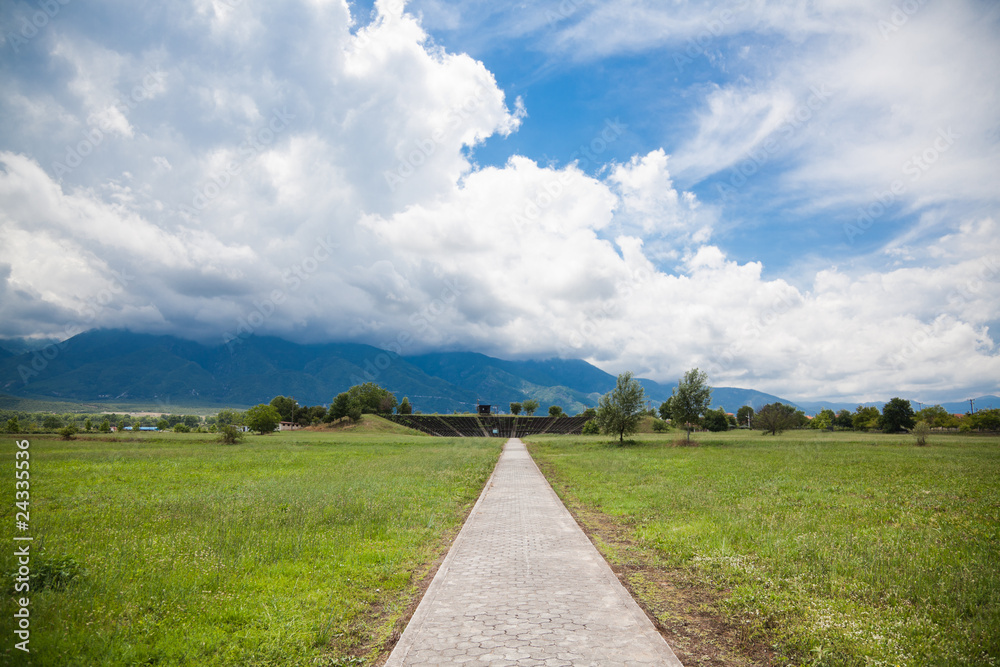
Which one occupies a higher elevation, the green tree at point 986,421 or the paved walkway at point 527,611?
the green tree at point 986,421

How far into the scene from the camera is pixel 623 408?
52938 millimetres

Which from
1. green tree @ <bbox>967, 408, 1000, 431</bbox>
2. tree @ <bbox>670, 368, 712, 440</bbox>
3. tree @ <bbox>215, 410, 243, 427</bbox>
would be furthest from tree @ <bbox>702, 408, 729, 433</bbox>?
tree @ <bbox>215, 410, 243, 427</bbox>

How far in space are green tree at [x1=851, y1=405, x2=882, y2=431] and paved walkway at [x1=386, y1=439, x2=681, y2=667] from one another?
116 m

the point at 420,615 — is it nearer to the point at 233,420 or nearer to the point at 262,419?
the point at 262,419

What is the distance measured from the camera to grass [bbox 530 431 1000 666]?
5.98 meters

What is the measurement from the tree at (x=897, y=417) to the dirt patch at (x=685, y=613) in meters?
109

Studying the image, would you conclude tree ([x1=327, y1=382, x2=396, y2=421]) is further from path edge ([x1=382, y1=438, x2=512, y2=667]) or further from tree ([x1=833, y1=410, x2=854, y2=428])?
tree ([x1=833, y1=410, x2=854, y2=428])

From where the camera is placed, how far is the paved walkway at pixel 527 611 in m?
5.40

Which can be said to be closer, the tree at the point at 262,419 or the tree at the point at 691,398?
the tree at the point at 691,398

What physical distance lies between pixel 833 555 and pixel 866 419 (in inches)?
4762

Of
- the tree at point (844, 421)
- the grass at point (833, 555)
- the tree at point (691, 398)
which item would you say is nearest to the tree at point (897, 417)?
the tree at point (844, 421)

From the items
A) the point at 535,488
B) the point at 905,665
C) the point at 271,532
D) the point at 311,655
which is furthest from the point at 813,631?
the point at 535,488

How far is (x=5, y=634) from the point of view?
18.2 feet

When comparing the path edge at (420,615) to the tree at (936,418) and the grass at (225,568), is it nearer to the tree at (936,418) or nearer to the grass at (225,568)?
the grass at (225,568)
